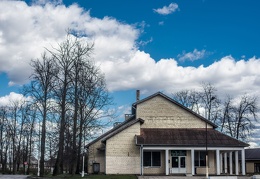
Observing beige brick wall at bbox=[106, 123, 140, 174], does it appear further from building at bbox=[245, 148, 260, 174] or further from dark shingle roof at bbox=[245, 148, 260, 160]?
dark shingle roof at bbox=[245, 148, 260, 160]

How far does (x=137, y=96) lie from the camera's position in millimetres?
59594

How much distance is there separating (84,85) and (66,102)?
9.08ft

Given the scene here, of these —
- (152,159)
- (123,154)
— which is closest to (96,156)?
(123,154)

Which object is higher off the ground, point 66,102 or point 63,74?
point 63,74

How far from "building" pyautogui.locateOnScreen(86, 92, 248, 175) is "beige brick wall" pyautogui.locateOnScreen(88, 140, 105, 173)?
0.42 meters

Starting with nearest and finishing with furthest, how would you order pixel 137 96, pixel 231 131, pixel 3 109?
pixel 137 96
pixel 231 131
pixel 3 109

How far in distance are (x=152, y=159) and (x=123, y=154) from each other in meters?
3.45

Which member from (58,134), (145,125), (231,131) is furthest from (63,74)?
(231,131)

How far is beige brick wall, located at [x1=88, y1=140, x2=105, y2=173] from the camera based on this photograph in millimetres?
50094

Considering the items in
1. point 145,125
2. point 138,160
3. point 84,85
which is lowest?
point 138,160

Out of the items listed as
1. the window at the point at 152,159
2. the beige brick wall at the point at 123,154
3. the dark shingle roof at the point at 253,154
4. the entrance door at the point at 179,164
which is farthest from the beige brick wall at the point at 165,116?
the dark shingle roof at the point at 253,154

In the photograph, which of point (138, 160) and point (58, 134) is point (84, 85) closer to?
point (58, 134)

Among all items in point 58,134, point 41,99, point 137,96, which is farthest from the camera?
point 137,96

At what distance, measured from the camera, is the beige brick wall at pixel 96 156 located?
50.1m
